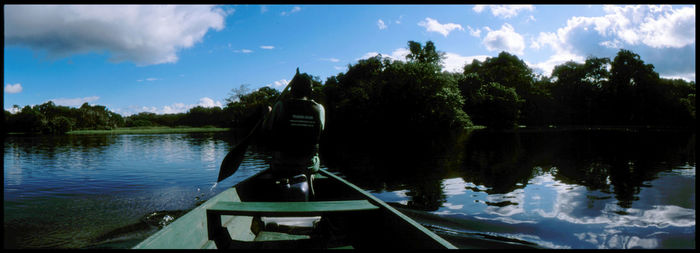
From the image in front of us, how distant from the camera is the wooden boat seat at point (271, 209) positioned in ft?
11.6

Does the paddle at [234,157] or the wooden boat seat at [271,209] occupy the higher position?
the paddle at [234,157]

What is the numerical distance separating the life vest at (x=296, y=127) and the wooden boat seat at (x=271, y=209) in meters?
1.00

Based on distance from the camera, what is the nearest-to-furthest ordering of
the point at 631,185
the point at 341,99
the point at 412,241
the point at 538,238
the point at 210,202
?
the point at 412,241 < the point at 210,202 < the point at 538,238 < the point at 631,185 < the point at 341,99

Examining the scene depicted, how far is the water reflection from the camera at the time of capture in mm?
6758

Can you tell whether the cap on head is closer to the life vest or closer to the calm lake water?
the life vest

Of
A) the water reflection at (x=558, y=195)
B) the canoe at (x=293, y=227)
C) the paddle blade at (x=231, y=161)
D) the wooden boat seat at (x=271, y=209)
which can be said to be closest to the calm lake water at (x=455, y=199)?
the water reflection at (x=558, y=195)

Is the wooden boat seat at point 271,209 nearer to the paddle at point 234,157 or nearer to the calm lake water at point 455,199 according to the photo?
the paddle at point 234,157

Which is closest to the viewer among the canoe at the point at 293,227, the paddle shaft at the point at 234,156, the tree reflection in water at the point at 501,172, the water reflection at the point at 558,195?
the canoe at the point at 293,227

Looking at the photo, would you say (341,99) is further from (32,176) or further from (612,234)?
(612,234)

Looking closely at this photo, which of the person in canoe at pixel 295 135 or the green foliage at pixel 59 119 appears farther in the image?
the green foliage at pixel 59 119

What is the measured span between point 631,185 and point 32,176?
78.3 ft

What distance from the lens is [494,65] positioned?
78.0 metres


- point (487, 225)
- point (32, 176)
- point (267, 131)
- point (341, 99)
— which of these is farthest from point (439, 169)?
point (341, 99)
